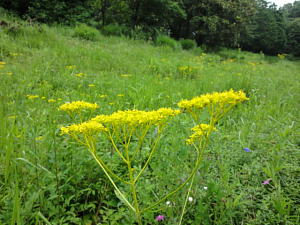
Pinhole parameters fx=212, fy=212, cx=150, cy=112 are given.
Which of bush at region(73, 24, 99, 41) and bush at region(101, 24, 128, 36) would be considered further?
bush at region(101, 24, 128, 36)

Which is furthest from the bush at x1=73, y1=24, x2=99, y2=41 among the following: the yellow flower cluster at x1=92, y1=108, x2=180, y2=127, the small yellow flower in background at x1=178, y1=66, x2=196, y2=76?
the yellow flower cluster at x1=92, y1=108, x2=180, y2=127

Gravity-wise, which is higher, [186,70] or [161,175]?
[186,70]

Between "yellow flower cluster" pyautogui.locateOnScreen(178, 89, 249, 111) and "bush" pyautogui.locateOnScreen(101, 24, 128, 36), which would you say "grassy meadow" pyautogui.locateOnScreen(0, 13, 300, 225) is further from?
"bush" pyautogui.locateOnScreen(101, 24, 128, 36)

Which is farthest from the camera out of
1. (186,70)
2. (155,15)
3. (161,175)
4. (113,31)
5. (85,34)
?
(155,15)

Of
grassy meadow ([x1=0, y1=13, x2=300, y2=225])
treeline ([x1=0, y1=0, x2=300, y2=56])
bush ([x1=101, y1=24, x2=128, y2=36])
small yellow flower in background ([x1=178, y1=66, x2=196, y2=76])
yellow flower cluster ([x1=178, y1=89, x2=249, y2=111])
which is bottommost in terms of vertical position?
grassy meadow ([x1=0, y1=13, x2=300, y2=225])

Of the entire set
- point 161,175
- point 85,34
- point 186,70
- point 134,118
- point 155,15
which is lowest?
point 161,175

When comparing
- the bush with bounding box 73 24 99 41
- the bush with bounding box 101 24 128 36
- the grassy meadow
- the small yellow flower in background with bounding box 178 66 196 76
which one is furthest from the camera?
the bush with bounding box 101 24 128 36

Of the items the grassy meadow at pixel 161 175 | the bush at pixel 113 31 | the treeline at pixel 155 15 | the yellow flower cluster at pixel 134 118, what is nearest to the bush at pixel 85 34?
the treeline at pixel 155 15

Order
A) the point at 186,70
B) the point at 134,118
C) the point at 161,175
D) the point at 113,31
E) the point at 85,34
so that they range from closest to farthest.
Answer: the point at 134,118 < the point at 161,175 < the point at 186,70 < the point at 85,34 < the point at 113,31

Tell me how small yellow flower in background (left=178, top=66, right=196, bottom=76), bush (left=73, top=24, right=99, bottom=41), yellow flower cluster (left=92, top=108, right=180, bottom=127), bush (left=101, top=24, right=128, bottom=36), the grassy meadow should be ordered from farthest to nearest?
bush (left=101, top=24, right=128, bottom=36) < bush (left=73, top=24, right=99, bottom=41) < small yellow flower in background (left=178, top=66, right=196, bottom=76) < the grassy meadow < yellow flower cluster (left=92, top=108, right=180, bottom=127)

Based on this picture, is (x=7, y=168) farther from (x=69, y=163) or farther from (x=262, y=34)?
(x=262, y=34)

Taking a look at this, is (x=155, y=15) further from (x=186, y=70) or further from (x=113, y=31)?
(x=186, y=70)

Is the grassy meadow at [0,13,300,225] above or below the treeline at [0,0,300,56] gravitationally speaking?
below

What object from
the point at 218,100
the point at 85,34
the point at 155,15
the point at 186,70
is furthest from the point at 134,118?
the point at 155,15
